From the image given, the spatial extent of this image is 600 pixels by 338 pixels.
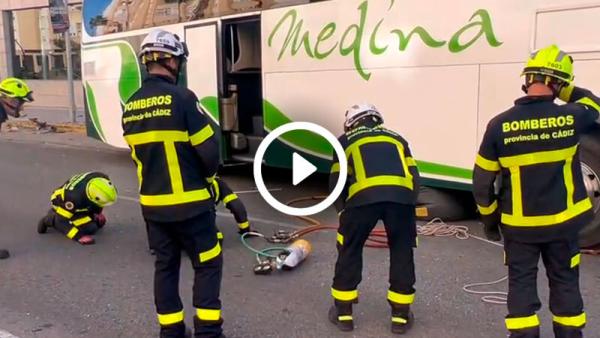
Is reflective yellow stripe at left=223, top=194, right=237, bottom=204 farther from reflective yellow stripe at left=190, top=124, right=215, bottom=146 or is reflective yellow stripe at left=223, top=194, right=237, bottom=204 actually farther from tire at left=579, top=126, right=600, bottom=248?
tire at left=579, top=126, right=600, bottom=248

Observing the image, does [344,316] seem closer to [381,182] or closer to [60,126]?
[381,182]

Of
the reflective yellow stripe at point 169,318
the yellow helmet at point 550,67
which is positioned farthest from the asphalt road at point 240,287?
the yellow helmet at point 550,67

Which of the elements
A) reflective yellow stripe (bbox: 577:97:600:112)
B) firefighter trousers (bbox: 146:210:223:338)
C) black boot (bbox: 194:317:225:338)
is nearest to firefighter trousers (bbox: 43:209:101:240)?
firefighter trousers (bbox: 146:210:223:338)

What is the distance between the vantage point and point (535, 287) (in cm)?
376

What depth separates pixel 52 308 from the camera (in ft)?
16.3

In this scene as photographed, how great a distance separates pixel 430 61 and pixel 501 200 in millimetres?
3260

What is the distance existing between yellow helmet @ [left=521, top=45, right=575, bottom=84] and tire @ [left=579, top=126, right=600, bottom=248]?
102 inches

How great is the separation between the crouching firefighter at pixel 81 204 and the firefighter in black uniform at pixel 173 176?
9.03ft

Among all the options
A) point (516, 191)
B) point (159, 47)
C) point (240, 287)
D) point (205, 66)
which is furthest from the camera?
point (205, 66)

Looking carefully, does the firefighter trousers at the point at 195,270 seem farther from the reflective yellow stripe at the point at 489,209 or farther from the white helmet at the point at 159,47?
the reflective yellow stripe at the point at 489,209

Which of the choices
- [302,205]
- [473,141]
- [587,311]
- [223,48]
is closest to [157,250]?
[587,311]

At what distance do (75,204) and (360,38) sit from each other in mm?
3513

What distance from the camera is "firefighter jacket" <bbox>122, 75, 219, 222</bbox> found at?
12.8 ft
